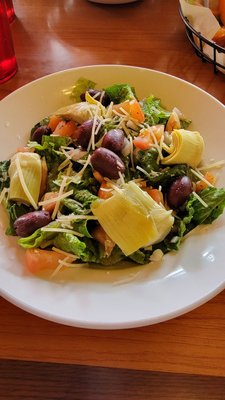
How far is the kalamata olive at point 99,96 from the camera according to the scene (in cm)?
110

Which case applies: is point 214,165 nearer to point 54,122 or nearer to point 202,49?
point 54,122

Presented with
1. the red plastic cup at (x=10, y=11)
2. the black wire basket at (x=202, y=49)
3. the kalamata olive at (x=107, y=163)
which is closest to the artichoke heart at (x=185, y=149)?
the kalamata olive at (x=107, y=163)

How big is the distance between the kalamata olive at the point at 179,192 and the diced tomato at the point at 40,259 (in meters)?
0.24

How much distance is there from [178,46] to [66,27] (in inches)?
15.3

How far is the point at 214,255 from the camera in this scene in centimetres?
80

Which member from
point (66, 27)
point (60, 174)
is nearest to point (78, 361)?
point (60, 174)

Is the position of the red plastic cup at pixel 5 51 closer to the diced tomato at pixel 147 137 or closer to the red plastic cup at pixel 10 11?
the red plastic cup at pixel 10 11

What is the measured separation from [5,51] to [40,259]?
0.75m

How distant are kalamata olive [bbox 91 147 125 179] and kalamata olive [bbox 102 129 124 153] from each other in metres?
0.03

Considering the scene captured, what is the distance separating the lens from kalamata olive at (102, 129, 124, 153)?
3.03ft

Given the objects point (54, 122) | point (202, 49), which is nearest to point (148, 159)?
point (54, 122)

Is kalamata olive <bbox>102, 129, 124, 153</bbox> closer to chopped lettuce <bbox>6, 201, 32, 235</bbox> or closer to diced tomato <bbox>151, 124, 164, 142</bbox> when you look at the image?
diced tomato <bbox>151, 124, 164, 142</bbox>

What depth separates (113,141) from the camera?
3.03 ft

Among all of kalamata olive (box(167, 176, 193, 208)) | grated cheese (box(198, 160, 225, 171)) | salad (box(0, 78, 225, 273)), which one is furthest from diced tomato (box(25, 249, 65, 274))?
grated cheese (box(198, 160, 225, 171))
